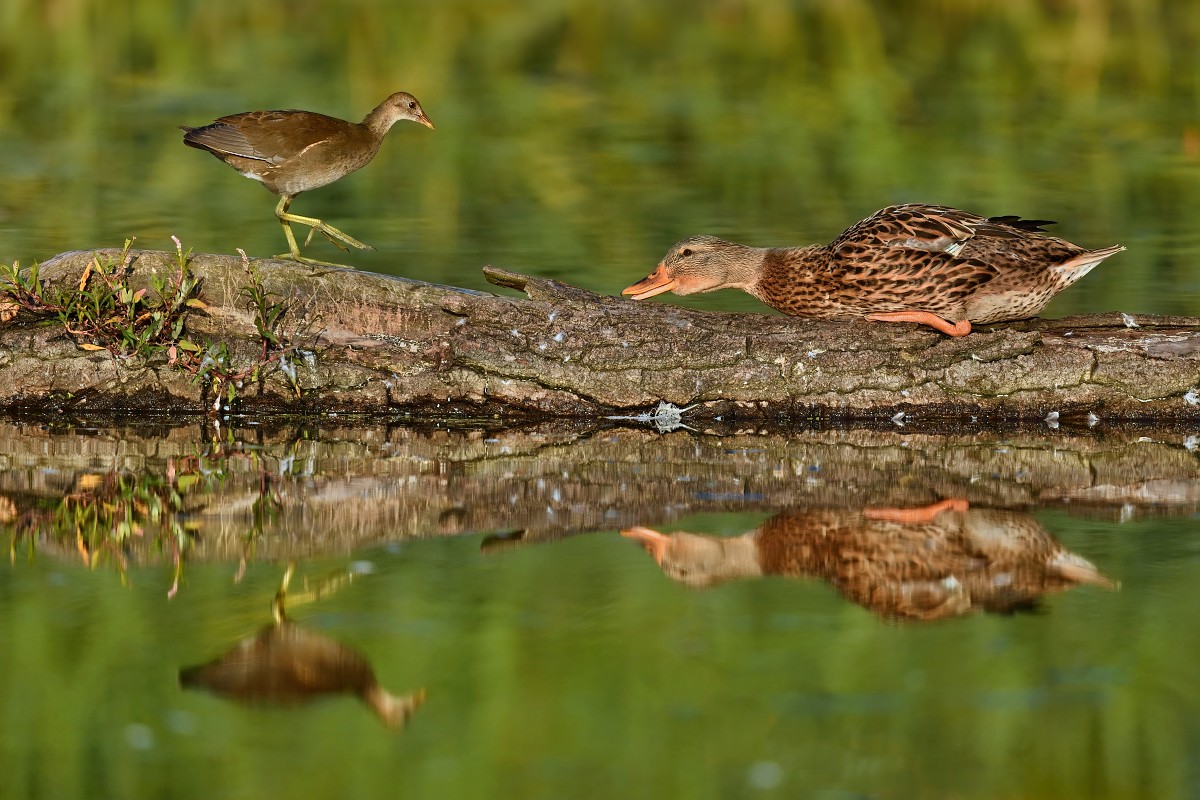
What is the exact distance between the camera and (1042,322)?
27.6 feet

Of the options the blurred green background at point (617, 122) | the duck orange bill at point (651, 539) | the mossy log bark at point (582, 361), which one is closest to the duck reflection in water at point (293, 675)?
the duck orange bill at point (651, 539)

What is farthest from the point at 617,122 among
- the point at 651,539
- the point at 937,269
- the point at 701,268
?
the point at 651,539

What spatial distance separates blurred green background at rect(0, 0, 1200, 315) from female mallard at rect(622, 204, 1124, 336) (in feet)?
5.75

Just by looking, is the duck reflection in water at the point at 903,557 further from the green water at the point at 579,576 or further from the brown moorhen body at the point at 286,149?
the brown moorhen body at the point at 286,149

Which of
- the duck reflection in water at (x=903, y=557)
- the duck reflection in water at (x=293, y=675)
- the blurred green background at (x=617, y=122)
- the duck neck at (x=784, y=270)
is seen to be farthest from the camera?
the blurred green background at (x=617, y=122)

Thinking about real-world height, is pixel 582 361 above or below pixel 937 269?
below

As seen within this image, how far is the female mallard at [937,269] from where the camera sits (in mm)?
8227

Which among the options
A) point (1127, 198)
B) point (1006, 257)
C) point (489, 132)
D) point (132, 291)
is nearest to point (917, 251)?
point (1006, 257)

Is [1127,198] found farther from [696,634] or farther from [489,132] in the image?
[696,634]

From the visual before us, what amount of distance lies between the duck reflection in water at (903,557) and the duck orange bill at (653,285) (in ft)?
10.8

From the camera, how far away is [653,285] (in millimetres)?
9312

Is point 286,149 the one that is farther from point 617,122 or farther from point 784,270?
point 617,122

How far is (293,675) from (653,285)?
5.24m

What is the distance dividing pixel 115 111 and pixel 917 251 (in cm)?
1260
